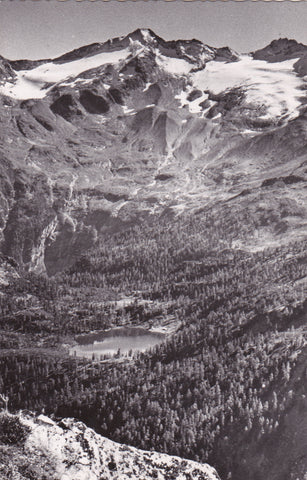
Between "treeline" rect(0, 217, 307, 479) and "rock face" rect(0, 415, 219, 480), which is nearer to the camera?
"rock face" rect(0, 415, 219, 480)

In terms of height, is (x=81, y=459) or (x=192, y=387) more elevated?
(x=81, y=459)

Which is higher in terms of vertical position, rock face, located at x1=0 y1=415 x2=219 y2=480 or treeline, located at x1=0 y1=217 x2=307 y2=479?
rock face, located at x1=0 y1=415 x2=219 y2=480

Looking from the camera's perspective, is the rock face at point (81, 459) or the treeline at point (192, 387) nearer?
the rock face at point (81, 459)

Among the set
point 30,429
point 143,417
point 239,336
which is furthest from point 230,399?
point 30,429

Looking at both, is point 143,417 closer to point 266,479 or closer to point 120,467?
point 266,479

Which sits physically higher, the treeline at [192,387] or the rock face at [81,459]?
the rock face at [81,459]

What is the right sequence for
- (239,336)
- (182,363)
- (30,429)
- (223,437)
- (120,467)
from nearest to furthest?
(30,429), (120,467), (223,437), (182,363), (239,336)

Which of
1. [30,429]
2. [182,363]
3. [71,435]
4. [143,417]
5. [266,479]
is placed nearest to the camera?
[30,429]

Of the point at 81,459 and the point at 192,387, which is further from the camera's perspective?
the point at 192,387
